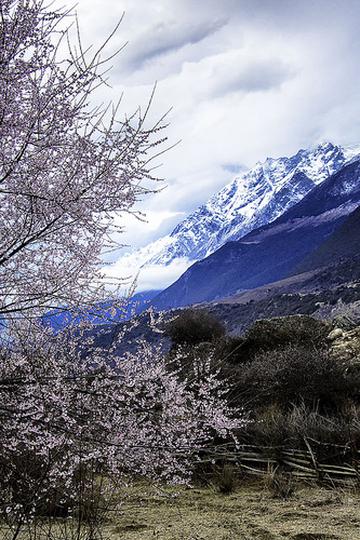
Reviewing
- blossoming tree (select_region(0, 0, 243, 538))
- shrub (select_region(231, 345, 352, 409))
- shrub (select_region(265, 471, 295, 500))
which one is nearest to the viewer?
blossoming tree (select_region(0, 0, 243, 538))

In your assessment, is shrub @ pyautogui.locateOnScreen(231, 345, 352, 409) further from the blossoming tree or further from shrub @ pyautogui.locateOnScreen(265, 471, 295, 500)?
the blossoming tree

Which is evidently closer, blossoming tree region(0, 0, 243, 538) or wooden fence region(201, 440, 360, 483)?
blossoming tree region(0, 0, 243, 538)

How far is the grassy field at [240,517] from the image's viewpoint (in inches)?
169

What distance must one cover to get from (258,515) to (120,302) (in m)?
2.43

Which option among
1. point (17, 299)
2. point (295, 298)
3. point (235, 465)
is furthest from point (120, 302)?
point (295, 298)

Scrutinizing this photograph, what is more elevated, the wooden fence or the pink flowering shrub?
the pink flowering shrub

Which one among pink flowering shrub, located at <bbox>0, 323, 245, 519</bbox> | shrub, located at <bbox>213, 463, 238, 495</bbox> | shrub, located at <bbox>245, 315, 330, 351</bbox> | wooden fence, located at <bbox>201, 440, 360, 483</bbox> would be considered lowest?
wooden fence, located at <bbox>201, 440, 360, 483</bbox>

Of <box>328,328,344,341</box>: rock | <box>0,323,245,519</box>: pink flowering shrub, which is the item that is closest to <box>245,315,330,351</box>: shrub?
<box>328,328,344,341</box>: rock

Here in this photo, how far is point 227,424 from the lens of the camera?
16.7ft

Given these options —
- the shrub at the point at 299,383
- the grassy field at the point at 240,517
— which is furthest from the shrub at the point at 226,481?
the shrub at the point at 299,383

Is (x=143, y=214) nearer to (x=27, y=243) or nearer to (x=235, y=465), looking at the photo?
(x=27, y=243)

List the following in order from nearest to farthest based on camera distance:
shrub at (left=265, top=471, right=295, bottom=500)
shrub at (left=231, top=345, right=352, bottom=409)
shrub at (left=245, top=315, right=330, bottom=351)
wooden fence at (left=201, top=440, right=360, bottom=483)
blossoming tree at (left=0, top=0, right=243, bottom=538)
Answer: blossoming tree at (left=0, top=0, right=243, bottom=538) → shrub at (left=265, top=471, right=295, bottom=500) → wooden fence at (left=201, top=440, right=360, bottom=483) → shrub at (left=231, top=345, right=352, bottom=409) → shrub at (left=245, top=315, right=330, bottom=351)

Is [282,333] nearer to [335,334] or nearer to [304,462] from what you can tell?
[335,334]

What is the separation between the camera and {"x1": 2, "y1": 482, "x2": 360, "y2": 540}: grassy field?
430 centimetres
